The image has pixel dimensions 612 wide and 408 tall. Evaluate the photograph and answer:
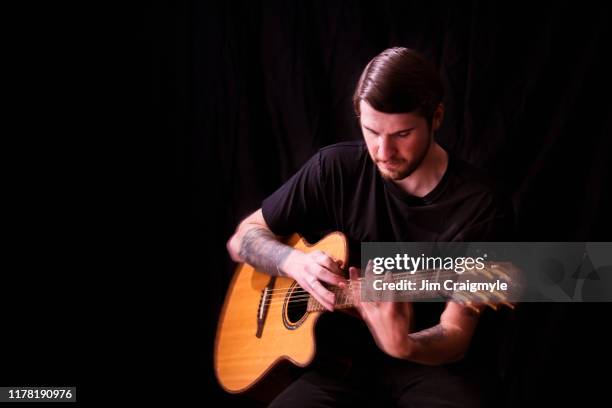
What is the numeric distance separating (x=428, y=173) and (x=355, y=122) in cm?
65

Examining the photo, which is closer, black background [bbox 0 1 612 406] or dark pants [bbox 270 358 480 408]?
dark pants [bbox 270 358 480 408]

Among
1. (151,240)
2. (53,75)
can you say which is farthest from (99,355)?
(53,75)

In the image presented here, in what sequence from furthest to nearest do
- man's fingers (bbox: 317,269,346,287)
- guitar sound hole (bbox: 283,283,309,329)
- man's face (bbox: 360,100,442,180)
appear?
guitar sound hole (bbox: 283,283,309,329) < man's fingers (bbox: 317,269,346,287) < man's face (bbox: 360,100,442,180)

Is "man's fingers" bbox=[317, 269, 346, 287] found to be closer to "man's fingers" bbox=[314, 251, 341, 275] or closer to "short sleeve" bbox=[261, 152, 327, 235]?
"man's fingers" bbox=[314, 251, 341, 275]

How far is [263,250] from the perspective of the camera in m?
1.96

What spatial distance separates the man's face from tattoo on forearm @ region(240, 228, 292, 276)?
0.46 m

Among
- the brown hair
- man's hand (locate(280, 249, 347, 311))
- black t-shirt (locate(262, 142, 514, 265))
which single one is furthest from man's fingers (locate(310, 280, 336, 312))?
the brown hair

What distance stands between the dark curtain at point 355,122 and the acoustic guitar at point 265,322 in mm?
429

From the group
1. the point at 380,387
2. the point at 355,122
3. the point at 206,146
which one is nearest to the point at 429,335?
the point at 380,387

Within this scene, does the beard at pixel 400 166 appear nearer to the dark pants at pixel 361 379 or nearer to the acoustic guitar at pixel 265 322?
the acoustic guitar at pixel 265 322

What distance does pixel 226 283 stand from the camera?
8.40 ft

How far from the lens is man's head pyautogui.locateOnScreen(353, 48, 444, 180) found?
1.56 metres

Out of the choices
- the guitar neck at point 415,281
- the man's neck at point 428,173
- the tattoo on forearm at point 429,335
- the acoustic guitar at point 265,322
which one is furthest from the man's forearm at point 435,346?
the man's neck at point 428,173

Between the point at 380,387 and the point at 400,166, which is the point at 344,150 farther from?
the point at 380,387
